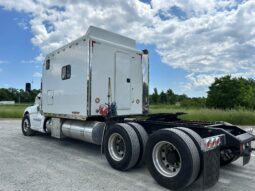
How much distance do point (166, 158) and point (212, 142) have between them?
91 cm

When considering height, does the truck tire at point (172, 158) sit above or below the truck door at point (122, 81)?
below

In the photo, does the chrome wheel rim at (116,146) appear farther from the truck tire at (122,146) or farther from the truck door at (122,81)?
the truck door at (122,81)

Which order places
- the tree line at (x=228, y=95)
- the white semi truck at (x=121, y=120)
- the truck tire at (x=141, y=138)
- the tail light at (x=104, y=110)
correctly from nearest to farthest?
the white semi truck at (x=121, y=120), the truck tire at (x=141, y=138), the tail light at (x=104, y=110), the tree line at (x=228, y=95)

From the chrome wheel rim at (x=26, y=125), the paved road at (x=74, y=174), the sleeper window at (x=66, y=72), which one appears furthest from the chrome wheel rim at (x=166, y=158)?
the chrome wheel rim at (x=26, y=125)

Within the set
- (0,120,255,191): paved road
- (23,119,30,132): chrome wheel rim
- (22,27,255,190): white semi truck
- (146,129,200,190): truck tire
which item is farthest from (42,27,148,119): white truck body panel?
(146,129,200,190): truck tire

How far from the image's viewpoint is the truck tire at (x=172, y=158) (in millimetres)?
4492

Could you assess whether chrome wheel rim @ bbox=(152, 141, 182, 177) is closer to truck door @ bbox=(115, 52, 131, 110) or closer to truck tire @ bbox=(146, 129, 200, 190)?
truck tire @ bbox=(146, 129, 200, 190)

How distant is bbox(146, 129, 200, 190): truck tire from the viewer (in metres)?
4.49

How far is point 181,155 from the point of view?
4.61 meters

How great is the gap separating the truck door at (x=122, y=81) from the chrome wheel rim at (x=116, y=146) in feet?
7.14

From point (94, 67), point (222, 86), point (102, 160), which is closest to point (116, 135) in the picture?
point (102, 160)

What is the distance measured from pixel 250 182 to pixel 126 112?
4.33m

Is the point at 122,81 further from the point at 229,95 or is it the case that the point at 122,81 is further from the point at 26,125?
the point at 229,95

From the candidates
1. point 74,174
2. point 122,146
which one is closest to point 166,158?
point 122,146
